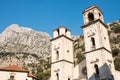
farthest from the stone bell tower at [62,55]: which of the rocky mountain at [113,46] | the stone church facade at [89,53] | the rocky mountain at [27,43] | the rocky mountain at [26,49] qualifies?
the rocky mountain at [27,43]

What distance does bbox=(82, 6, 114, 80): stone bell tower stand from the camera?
25.8 meters

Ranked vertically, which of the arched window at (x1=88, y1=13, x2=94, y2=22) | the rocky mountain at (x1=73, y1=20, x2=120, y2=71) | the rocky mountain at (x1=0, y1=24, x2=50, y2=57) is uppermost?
the rocky mountain at (x1=0, y1=24, x2=50, y2=57)

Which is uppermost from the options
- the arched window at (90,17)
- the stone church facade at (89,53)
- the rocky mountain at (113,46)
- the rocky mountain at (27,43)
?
the rocky mountain at (27,43)

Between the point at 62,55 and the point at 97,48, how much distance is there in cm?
664

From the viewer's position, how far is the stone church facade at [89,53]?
26.3 metres

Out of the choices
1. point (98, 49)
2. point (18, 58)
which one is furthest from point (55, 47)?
point (18, 58)

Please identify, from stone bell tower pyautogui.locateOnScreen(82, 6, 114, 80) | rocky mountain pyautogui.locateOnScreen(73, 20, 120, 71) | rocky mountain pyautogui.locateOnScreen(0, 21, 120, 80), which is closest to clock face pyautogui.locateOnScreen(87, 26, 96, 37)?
stone bell tower pyautogui.locateOnScreen(82, 6, 114, 80)

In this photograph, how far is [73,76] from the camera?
31.2 m

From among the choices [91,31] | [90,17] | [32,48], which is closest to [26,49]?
[32,48]

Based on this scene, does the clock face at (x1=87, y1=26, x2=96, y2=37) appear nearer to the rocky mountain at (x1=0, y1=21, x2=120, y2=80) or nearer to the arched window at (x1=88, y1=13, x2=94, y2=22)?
the arched window at (x1=88, y1=13, x2=94, y2=22)

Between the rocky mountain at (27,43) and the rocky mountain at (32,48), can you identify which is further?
the rocky mountain at (27,43)

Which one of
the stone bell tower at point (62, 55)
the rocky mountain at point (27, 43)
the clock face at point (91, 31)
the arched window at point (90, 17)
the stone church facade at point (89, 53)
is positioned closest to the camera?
the stone church facade at point (89, 53)

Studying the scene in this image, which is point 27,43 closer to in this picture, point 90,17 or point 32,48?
point 32,48

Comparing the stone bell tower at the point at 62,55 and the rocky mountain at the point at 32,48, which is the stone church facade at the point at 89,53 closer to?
the stone bell tower at the point at 62,55
